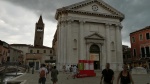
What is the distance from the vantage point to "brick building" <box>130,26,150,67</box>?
3816 cm

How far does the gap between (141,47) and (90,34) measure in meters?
13.6

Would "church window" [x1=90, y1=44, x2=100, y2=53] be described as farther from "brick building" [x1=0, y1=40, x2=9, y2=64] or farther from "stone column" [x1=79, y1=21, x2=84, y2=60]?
"brick building" [x1=0, y1=40, x2=9, y2=64]

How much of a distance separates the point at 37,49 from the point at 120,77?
6522cm

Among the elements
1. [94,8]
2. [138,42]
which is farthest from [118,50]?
[94,8]

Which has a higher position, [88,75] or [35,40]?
[35,40]

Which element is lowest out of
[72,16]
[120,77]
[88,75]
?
[88,75]

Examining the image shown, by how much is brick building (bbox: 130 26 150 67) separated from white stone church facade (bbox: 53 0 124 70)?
585 cm

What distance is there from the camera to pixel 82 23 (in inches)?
1374

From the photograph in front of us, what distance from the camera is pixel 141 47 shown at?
132ft

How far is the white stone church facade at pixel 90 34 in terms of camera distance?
3350 cm

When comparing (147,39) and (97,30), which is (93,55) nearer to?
(97,30)

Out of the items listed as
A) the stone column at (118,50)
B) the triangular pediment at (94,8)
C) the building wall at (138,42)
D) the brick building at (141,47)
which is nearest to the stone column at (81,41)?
the triangular pediment at (94,8)

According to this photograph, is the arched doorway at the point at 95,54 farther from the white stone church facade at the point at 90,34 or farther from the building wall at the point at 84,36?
the building wall at the point at 84,36

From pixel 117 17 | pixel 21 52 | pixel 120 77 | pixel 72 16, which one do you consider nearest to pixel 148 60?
pixel 117 17
